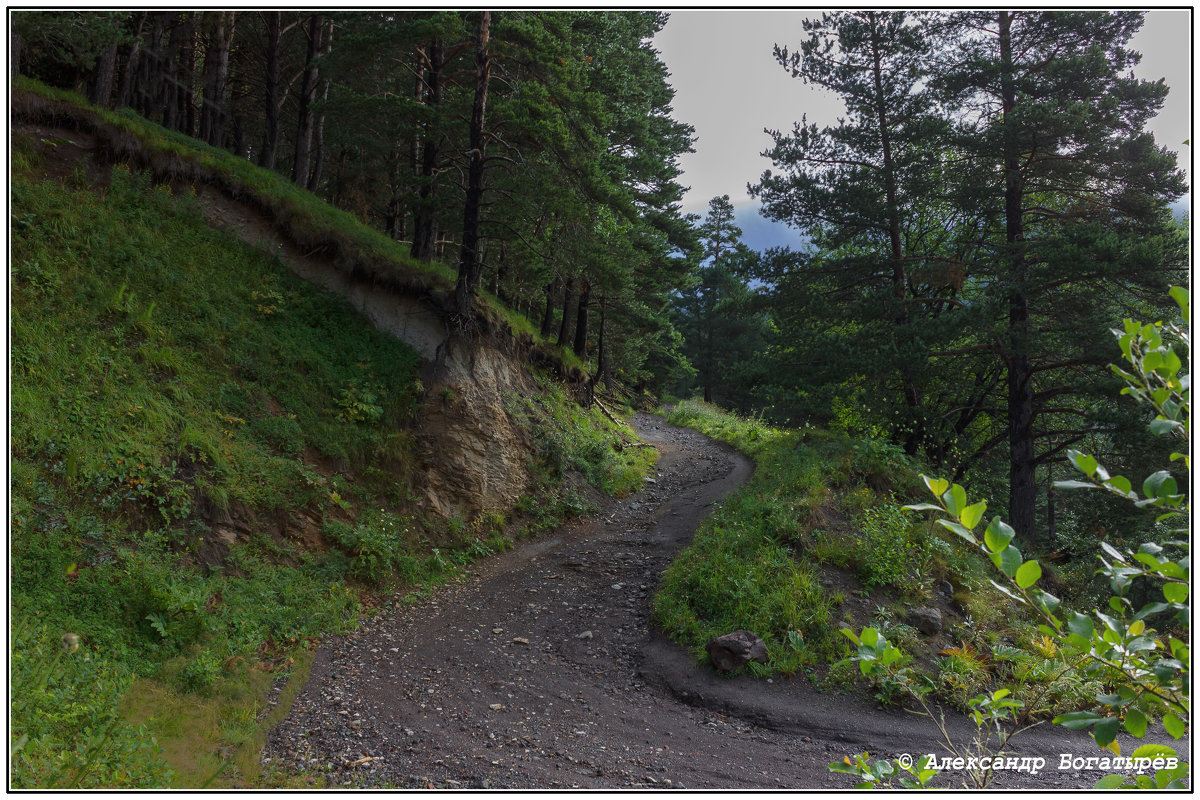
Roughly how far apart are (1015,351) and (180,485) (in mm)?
14765

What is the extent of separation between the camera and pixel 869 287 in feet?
47.6

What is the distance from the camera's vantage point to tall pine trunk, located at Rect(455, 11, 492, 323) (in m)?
12.4

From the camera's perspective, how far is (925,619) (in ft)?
24.2

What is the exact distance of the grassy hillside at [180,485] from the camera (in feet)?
16.3

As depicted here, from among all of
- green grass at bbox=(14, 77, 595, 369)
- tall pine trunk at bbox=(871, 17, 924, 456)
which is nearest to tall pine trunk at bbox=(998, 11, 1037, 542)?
tall pine trunk at bbox=(871, 17, 924, 456)

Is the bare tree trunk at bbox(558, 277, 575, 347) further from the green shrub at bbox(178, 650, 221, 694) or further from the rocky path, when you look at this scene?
the green shrub at bbox(178, 650, 221, 694)

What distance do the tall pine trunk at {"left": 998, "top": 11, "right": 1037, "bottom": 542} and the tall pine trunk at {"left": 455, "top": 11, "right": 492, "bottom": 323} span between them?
10901mm

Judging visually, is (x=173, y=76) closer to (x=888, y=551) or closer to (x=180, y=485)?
(x=180, y=485)

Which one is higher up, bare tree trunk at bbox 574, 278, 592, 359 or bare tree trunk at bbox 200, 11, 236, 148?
bare tree trunk at bbox 200, 11, 236, 148

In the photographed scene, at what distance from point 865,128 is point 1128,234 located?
6265mm

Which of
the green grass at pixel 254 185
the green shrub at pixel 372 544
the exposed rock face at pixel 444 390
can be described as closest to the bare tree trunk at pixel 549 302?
the green grass at pixel 254 185

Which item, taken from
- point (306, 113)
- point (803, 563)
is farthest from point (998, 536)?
point (306, 113)

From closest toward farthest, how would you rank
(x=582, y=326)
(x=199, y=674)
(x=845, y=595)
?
(x=199, y=674), (x=845, y=595), (x=582, y=326)

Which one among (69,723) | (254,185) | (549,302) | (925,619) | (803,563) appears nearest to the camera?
(69,723)
